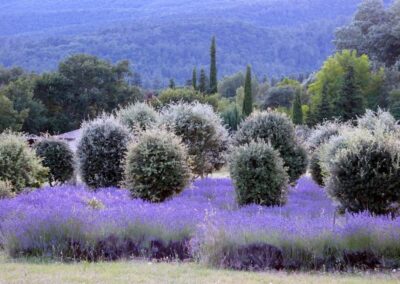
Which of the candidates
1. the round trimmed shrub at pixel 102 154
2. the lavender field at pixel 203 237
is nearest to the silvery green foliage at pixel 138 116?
the round trimmed shrub at pixel 102 154

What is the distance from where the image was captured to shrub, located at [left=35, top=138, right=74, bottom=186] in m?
22.5

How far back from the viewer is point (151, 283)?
7.11 m

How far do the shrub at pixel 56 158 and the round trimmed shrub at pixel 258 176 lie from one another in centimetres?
1019

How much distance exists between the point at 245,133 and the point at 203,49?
177 meters

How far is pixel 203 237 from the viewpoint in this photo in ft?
30.1

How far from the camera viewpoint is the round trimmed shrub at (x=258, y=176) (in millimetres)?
14047

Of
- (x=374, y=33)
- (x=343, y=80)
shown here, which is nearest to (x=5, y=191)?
(x=343, y=80)

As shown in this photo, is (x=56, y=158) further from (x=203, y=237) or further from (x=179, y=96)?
(x=179, y=96)

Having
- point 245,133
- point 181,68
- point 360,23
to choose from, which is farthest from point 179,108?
point 181,68

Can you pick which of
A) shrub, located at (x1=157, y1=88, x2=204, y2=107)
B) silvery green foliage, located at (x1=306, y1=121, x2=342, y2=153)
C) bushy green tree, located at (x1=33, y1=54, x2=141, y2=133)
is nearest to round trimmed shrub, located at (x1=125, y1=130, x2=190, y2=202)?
silvery green foliage, located at (x1=306, y1=121, x2=342, y2=153)

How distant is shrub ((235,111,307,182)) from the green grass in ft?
33.3

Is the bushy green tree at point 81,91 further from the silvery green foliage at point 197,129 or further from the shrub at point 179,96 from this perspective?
the silvery green foliage at point 197,129

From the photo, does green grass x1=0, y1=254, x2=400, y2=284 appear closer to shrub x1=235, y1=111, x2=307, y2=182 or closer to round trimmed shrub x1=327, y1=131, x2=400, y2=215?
round trimmed shrub x1=327, y1=131, x2=400, y2=215

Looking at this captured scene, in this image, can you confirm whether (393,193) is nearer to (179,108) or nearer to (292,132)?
(292,132)
